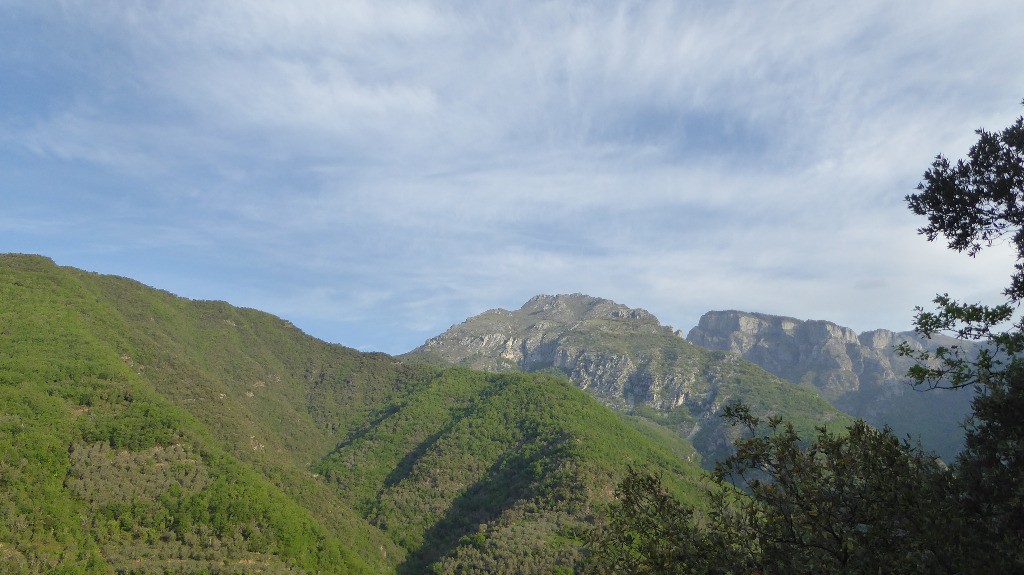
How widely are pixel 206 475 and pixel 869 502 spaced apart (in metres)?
109

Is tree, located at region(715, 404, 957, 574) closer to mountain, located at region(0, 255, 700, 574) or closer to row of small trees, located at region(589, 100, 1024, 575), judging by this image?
row of small trees, located at region(589, 100, 1024, 575)

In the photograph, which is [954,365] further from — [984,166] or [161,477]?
[161,477]

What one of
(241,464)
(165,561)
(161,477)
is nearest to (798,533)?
(165,561)

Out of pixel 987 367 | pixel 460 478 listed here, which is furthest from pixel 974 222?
pixel 460 478

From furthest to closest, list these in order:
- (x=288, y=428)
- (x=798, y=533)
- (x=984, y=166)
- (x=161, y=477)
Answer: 1. (x=288, y=428)
2. (x=161, y=477)
3. (x=984, y=166)
4. (x=798, y=533)

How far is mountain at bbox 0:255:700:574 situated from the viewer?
257 ft

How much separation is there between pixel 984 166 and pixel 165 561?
97165mm

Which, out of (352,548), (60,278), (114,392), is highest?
(60,278)

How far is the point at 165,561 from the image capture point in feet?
252

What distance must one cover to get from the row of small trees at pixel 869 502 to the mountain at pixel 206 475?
6101 centimetres

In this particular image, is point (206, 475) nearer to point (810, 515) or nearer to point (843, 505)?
point (810, 515)

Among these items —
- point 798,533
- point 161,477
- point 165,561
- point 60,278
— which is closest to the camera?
point 798,533

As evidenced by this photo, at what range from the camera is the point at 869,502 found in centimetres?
1180

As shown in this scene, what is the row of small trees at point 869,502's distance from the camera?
10.7 m
